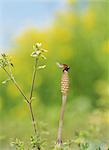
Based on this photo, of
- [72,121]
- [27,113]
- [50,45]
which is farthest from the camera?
[50,45]

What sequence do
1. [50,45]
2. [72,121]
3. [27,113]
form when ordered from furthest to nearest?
[50,45], [27,113], [72,121]

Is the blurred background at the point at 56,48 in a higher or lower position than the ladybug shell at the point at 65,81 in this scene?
higher

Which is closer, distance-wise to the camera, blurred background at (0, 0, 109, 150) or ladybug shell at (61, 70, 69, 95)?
ladybug shell at (61, 70, 69, 95)

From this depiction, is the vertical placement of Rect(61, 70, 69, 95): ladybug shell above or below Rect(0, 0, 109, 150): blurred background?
below

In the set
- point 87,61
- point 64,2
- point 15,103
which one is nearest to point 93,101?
point 87,61

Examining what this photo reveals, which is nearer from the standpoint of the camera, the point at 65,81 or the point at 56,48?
the point at 65,81

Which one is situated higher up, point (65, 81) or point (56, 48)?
point (56, 48)

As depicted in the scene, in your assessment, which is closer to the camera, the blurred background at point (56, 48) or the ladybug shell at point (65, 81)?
the ladybug shell at point (65, 81)

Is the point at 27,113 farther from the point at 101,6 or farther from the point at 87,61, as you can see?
the point at 101,6
